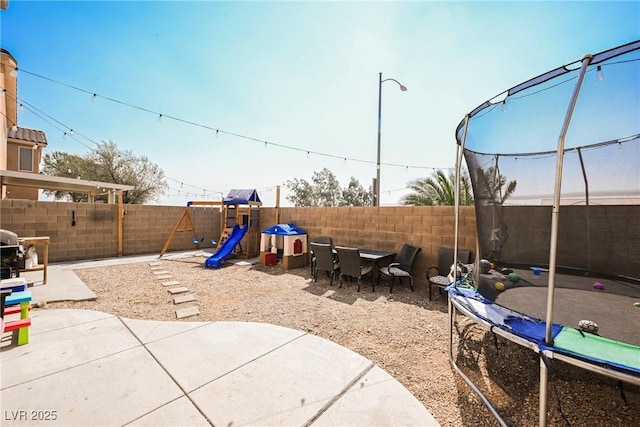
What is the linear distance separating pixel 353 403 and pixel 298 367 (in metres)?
0.64

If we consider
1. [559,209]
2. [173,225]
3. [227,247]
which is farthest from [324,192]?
[559,209]

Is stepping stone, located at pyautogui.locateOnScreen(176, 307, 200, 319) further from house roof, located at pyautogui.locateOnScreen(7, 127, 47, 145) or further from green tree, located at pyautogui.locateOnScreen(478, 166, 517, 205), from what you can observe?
house roof, located at pyautogui.locateOnScreen(7, 127, 47, 145)

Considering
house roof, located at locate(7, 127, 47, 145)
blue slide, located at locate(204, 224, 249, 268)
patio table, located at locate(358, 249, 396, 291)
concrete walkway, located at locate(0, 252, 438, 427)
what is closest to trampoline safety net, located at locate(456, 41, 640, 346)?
concrete walkway, located at locate(0, 252, 438, 427)

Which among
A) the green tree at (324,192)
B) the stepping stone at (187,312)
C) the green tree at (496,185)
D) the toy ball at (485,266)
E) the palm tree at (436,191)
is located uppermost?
the green tree at (324,192)

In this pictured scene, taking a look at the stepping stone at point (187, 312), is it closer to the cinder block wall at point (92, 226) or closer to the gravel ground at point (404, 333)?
the gravel ground at point (404, 333)

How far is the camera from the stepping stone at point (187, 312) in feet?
11.7

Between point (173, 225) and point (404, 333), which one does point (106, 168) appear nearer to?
point (173, 225)

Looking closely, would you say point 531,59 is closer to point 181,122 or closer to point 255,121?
point 255,121

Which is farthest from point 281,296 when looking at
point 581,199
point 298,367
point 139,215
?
point 139,215

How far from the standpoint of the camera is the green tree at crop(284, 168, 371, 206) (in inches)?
725

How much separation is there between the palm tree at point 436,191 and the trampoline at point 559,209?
3578mm

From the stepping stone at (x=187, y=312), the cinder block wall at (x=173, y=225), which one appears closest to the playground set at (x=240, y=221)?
the cinder block wall at (x=173, y=225)

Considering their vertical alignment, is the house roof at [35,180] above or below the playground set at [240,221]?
above

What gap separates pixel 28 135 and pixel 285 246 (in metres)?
14.9
